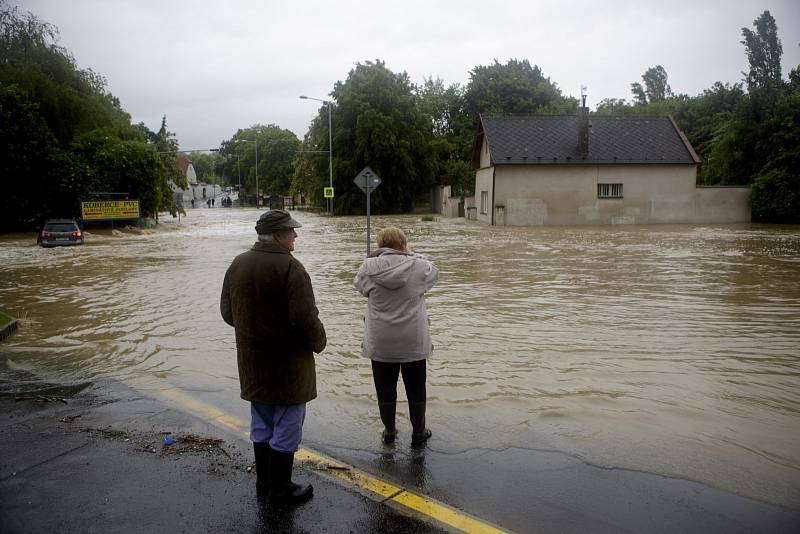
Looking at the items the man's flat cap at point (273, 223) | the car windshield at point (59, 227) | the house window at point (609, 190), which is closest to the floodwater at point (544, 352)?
the man's flat cap at point (273, 223)

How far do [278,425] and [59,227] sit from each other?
25.7 metres

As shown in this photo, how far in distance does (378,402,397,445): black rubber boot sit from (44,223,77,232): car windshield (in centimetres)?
2498

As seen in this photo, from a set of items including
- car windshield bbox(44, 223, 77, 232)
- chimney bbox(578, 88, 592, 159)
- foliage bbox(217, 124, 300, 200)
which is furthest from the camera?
foliage bbox(217, 124, 300, 200)

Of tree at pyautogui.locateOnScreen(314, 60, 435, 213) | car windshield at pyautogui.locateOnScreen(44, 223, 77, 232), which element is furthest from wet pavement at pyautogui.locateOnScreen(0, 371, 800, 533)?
tree at pyautogui.locateOnScreen(314, 60, 435, 213)

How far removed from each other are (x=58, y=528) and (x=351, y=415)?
8.64 ft

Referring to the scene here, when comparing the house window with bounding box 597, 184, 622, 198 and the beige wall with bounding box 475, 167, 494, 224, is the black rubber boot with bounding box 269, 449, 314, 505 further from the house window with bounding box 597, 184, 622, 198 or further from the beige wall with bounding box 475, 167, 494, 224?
the house window with bounding box 597, 184, 622, 198

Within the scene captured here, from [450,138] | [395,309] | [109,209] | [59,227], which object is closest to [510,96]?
[450,138]

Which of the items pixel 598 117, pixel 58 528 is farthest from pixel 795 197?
pixel 58 528

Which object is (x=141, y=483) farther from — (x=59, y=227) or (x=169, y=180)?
(x=169, y=180)

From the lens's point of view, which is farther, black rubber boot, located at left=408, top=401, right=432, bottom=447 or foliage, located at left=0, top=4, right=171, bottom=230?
foliage, located at left=0, top=4, right=171, bottom=230

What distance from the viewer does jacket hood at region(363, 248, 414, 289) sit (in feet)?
15.3

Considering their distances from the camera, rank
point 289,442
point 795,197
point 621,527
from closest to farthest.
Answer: point 621,527 < point 289,442 < point 795,197

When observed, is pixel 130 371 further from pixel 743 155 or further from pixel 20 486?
pixel 743 155

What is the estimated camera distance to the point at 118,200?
117 feet
